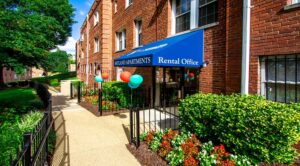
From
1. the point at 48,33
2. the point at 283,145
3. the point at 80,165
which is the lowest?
the point at 80,165

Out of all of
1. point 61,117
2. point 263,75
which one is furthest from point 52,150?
point 263,75

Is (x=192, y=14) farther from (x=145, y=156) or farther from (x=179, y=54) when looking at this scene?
(x=145, y=156)

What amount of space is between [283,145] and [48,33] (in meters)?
8.29

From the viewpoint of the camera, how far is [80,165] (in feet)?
14.2

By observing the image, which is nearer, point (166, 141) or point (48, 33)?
point (166, 141)

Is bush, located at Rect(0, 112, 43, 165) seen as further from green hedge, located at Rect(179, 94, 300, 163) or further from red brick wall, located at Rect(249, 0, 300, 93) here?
red brick wall, located at Rect(249, 0, 300, 93)

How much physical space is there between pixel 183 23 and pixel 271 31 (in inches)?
159

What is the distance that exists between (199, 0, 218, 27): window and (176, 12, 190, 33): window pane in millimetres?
776

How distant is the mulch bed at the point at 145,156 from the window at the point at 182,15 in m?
5.16

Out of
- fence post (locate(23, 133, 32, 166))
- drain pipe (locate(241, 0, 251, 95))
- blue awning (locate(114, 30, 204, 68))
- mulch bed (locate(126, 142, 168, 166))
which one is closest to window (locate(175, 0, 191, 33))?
blue awning (locate(114, 30, 204, 68))

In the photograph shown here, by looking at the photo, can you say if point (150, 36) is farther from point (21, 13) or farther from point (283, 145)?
point (283, 145)

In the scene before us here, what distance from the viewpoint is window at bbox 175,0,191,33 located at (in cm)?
786

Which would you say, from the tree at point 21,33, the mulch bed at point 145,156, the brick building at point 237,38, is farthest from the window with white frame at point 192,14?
the tree at point 21,33

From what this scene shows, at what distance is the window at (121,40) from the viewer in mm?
14594
